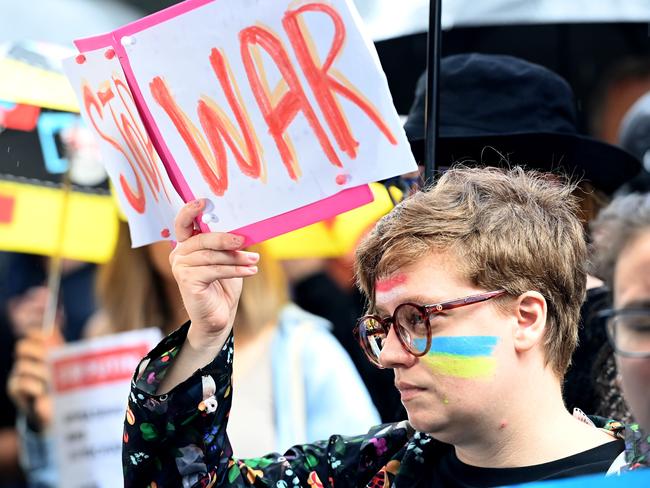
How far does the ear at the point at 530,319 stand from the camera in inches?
77.1

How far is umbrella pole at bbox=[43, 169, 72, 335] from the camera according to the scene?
407cm

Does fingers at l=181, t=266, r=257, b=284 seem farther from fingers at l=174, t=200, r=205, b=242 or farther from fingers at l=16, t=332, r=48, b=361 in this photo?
fingers at l=16, t=332, r=48, b=361

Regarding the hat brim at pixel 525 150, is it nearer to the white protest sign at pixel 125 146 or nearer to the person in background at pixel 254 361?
the white protest sign at pixel 125 146

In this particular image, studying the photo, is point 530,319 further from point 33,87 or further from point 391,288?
point 33,87

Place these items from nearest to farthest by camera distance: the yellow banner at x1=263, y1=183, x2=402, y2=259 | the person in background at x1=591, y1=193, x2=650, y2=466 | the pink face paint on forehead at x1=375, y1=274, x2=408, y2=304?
the person in background at x1=591, y1=193, x2=650, y2=466 → the pink face paint on forehead at x1=375, y1=274, x2=408, y2=304 → the yellow banner at x1=263, y1=183, x2=402, y2=259

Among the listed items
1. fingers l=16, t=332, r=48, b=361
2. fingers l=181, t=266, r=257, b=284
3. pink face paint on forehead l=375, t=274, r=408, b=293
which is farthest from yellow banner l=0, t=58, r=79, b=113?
pink face paint on forehead l=375, t=274, r=408, b=293

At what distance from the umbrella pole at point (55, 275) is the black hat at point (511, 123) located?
171 cm

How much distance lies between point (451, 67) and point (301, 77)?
115 centimetres

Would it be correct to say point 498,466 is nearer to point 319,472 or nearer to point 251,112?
point 319,472

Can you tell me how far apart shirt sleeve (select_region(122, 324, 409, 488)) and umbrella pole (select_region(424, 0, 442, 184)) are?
61 cm

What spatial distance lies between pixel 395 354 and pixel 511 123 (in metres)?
1.11

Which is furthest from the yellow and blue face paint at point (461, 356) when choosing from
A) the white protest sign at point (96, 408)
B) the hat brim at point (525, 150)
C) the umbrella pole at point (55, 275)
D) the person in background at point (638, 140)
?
the umbrella pole at point (55, 275)

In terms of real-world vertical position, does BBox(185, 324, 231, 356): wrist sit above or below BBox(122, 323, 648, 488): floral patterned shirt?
above

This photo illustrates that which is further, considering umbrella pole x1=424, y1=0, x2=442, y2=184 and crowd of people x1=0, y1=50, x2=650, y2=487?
umbrella pole x1=424, y1=0, x2=442, y2=184
